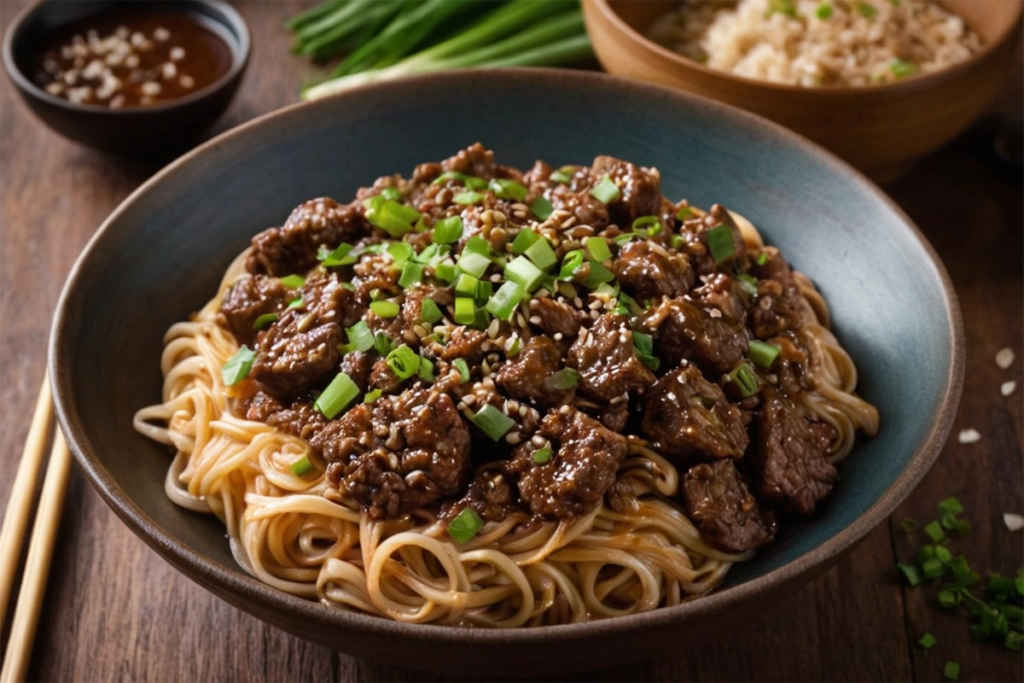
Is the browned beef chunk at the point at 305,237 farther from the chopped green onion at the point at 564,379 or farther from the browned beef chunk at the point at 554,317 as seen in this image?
the chopped green onion at the point at 564,379

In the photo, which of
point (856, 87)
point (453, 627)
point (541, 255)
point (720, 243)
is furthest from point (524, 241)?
point (856, 87)

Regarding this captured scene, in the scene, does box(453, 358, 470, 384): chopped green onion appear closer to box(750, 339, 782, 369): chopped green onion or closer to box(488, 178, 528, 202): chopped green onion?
box(488, 178, 528, 202): chopped green onion

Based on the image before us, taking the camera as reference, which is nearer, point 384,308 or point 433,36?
point 384,308

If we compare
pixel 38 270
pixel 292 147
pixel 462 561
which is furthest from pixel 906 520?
pixel 38 270

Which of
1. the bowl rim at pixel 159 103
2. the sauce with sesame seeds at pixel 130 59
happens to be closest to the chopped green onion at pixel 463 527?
the bowl rim at pixel 159 103

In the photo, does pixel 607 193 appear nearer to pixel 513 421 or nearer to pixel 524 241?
pixel 524 241

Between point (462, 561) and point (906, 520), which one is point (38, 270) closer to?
point (462, 561)
